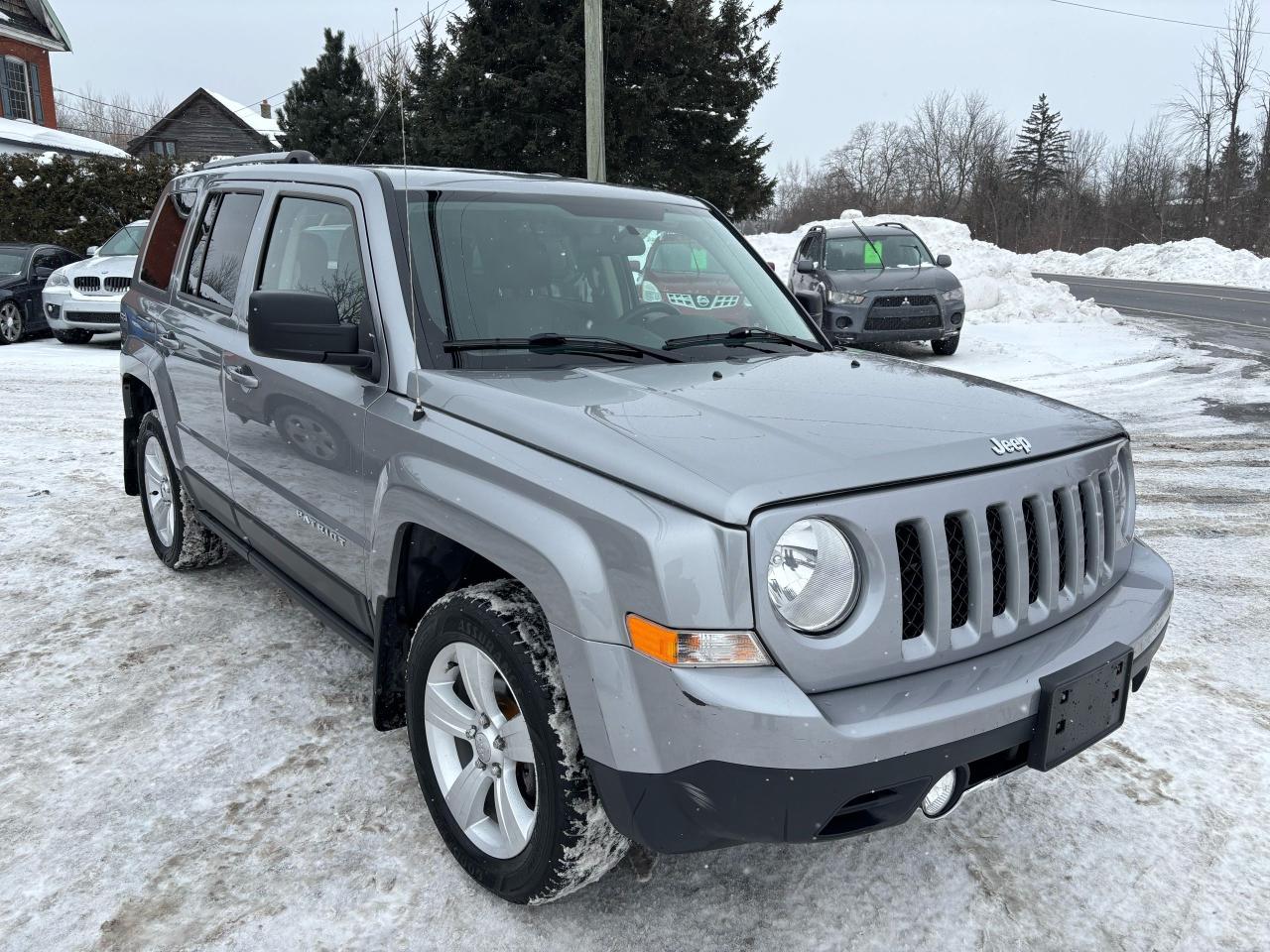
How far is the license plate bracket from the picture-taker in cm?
217

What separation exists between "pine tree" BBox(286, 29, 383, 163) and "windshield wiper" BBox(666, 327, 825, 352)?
86.1 feet

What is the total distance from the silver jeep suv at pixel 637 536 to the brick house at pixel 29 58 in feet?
121

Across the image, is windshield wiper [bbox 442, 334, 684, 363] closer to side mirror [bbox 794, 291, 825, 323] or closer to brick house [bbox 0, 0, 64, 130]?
side mirror [bbox 794, 291, 825, 323]

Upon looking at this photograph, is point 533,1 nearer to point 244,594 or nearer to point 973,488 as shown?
point 244,594

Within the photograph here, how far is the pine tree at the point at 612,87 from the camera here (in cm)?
2130

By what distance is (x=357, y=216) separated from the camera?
3.13m

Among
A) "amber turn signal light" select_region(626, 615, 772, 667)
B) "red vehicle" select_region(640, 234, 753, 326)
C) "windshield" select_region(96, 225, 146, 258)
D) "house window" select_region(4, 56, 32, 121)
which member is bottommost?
"amber turn signal light" select_region(626, 615, 772, 667)

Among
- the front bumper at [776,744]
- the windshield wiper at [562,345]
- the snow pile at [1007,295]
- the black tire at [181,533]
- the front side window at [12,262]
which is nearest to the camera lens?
the front bumper at [776,744]

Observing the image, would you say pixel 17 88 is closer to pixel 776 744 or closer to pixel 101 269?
pixel 101 269

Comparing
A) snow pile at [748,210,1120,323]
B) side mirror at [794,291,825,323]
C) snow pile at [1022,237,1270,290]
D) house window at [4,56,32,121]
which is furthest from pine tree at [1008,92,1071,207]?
side mirror at [794,291,825,323]

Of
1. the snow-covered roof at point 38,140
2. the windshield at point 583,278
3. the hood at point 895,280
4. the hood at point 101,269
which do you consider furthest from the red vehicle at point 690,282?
the snow-covered roof at point 38,140

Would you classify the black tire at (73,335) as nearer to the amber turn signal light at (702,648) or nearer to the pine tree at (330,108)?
the pine tree at (330,108)

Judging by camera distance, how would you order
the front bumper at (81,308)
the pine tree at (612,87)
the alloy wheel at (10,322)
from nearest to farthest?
the front bumper at (81,308), the alloy wheel at (10,322), the pine tree at (612,87)

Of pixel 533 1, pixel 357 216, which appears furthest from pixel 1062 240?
pixel 357 216
